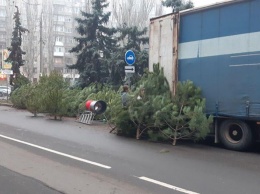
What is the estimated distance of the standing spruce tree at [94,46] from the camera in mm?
25453

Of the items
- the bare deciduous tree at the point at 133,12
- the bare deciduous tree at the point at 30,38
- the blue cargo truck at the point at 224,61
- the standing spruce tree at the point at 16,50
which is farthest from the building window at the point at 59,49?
the blue cargo truck at the point at 224,61

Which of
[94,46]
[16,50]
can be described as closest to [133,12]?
[16,50]

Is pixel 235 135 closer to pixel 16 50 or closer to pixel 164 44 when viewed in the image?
pixel 164 44

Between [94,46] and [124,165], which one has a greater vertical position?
[94,46]

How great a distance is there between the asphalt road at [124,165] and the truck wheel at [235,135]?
25 centimetres

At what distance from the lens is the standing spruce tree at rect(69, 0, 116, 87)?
1002 inches

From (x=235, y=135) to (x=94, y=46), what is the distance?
56.5 feet

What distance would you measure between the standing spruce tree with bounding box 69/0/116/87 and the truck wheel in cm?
1567

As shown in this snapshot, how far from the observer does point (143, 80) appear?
11977 millimetres

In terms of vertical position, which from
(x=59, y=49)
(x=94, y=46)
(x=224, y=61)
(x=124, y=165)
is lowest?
(x=124, y=165)

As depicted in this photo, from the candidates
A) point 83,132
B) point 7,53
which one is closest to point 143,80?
point 83,132

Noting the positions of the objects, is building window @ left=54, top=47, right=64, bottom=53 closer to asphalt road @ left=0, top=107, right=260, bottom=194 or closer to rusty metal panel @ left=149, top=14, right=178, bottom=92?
asphalt road @ left=0, top=107, right=260, bottom=194

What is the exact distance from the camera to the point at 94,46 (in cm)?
2584

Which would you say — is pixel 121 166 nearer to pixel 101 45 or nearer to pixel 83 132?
pixel 83 132
